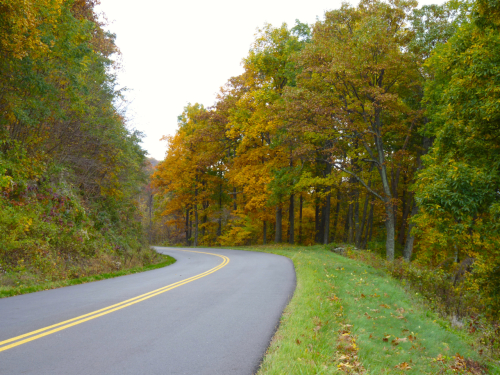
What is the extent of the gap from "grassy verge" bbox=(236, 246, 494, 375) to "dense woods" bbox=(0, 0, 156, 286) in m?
7.53

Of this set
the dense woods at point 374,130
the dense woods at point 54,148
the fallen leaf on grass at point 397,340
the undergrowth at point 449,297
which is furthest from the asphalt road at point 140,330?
the dense woods at point 374,130

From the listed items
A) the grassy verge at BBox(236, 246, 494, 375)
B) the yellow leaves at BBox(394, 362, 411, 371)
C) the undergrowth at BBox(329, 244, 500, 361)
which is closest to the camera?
the grassy verge at BBox(236, 246, 494, 375)

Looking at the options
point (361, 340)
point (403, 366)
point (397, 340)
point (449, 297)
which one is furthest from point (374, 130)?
point (403, 366)

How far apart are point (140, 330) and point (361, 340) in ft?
11.0

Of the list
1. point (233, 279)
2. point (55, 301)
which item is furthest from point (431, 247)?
point (55, 301)

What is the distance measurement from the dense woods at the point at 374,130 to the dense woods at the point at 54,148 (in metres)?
9.92

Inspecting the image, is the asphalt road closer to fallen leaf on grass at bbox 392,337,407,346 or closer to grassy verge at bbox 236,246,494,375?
grassy verge at bbox 236,246,494,375

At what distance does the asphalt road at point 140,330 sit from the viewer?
381cm

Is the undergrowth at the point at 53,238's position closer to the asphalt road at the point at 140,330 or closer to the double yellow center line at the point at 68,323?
the asphalt road at the point at 140,330

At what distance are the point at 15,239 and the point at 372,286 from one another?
1043 cm

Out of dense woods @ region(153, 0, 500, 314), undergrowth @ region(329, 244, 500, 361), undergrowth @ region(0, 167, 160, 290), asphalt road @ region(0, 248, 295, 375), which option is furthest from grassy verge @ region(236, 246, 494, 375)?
undergrowth @ region(0, 167, 160, 290)

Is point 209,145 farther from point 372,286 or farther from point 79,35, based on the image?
point 372,286

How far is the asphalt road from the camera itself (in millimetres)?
3809

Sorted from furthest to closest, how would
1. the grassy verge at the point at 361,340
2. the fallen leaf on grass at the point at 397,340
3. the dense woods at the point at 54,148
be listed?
1. the dense woods at the point at 54,148
2. the fallen leaf on grass at the point at 397,340
3. the grassy verge at the point at 361,340
